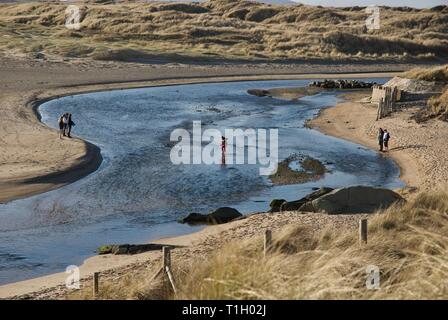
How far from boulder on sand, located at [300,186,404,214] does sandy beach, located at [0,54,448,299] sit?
0.81 m

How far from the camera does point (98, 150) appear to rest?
1092 inches

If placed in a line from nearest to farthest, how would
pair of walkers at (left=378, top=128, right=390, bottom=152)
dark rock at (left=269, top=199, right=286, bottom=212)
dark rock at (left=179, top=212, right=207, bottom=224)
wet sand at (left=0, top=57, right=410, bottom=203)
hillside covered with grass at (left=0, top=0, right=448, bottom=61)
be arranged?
dark rock at (left=179, top=212, right=207, bottom=224)
dark rock at (left=269, top=199, right=286, bottom=212)
wet sand at (left=0, top=57, right=410, bottom=203)
pair of walkers at (left=378, top=128, right=390, bottom=152)
hillside covered with grass at (left=0, top=0, right=448, bottom=61)

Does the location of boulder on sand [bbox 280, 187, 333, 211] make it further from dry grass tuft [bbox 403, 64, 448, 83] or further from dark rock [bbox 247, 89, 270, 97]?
dark rock [bbox 247, 89, 270, 97]

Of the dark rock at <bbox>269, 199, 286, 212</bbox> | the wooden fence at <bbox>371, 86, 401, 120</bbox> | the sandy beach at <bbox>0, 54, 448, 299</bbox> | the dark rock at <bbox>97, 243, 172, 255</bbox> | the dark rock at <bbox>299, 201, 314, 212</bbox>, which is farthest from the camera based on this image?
the wooden fence at <bbox>371, 86, 401, 120</bbox>

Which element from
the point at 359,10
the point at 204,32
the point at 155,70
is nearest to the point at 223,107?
the point at 155,70

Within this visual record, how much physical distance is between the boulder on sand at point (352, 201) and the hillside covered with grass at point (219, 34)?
42.5 metres

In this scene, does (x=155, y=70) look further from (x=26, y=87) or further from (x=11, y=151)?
(x=11, y=151)

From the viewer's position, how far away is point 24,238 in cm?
1697

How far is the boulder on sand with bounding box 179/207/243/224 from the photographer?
61.2 feet

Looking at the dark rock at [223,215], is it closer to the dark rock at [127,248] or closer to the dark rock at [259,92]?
the dark rock at [127,248]

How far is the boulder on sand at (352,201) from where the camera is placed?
1864cm

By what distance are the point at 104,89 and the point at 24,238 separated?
3065cm

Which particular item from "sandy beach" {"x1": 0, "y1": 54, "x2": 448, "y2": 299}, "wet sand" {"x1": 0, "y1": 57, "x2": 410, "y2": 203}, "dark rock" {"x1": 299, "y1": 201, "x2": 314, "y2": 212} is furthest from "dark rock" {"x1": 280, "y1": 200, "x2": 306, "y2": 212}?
"wet sand" {"x1": 0, "y1": 57, "x2": 410, "y2": 203}

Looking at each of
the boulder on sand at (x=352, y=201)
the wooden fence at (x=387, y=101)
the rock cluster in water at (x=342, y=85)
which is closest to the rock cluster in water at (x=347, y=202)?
the boulder on sand at (x=352, y=201)
